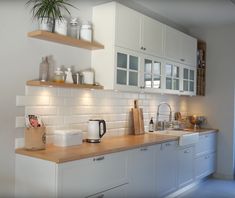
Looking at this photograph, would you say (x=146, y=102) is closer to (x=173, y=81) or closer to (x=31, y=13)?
(x=173, y=81)

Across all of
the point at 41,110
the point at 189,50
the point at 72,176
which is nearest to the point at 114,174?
the point at 72,176

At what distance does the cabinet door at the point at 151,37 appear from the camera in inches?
139

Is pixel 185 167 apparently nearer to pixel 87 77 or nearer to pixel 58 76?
pixel 87 77

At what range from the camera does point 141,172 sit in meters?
3.10

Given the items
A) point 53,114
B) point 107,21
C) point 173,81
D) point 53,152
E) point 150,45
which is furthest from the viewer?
point 173,81

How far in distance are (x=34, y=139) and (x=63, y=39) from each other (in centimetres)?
100

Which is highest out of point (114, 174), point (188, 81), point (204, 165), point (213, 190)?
point (188, 81)

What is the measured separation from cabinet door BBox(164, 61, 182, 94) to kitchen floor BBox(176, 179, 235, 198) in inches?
56.4

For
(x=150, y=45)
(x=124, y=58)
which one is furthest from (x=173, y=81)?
(x=124, y=58)

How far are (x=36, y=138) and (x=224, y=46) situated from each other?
357 cm

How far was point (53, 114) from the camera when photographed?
2.96 m

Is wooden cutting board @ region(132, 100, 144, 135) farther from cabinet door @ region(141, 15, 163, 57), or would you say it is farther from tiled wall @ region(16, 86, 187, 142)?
cabinet door @ region(141, 15, 163, 57)

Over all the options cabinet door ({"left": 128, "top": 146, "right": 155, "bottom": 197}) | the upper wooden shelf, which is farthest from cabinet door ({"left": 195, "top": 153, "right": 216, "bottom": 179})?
the upper wooden shelf

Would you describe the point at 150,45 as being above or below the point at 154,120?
above
